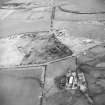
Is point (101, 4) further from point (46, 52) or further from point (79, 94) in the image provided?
point (79, 94)

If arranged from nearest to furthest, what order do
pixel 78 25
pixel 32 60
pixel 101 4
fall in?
pixel 32 60 < pixel 78 25 < pixel 101 4

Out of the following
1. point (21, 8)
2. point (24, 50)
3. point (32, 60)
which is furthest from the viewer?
point (21, 8)

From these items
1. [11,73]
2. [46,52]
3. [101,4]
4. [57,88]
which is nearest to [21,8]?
Result: [101,4]

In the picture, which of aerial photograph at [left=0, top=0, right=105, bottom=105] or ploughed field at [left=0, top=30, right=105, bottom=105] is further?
aerial photograph at [left=0, top=0, right=105, bottom=105]

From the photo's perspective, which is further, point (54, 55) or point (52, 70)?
point (54, 55)

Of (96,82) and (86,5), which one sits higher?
(86,5)

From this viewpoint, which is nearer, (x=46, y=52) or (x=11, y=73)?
(x=11, y=73)

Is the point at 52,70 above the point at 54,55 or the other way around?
the other way around

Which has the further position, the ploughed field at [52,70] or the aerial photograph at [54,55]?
the aerial photograph at [54,55]
